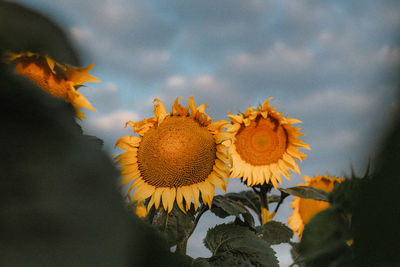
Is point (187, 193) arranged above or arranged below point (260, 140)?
below

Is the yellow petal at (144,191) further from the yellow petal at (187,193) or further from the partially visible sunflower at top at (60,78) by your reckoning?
the partially visible sunflower at top at (60,78)

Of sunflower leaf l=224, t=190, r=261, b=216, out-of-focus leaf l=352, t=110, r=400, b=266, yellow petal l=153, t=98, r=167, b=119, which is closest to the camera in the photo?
out-of-focus leaf l=352, t=110, r=400, b=266

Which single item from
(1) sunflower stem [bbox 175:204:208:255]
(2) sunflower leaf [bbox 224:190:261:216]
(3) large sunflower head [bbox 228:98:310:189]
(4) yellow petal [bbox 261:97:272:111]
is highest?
(4) yellow petal [bbox 261:97:272:111]

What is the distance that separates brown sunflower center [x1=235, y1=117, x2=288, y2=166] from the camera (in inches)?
83.9

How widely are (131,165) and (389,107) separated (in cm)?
102

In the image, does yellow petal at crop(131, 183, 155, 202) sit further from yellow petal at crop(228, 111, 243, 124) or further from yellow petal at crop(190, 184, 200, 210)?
yellow petal at crop(228, 111, 243, 124)

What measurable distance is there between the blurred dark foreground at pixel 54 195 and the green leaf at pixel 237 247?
801 millimetres

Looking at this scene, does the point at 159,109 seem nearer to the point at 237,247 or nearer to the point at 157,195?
the point at 157,195

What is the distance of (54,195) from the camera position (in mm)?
162

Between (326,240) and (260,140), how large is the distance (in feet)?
6.60

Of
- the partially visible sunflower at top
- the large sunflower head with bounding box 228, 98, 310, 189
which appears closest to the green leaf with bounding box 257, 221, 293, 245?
the large sunflower head with bounding box 228, 98, 310, 189

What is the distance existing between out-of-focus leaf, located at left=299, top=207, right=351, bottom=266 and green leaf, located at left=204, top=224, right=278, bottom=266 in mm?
785

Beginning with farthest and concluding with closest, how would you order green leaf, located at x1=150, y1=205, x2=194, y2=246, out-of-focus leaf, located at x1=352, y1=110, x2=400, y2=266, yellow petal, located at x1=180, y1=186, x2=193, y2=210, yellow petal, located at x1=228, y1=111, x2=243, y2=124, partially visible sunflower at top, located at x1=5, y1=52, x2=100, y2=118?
1. yellow petal, located at x1=228, y1=111, x2=243, y2=124
2. yellow petal, located at x1=180, y1=186, x2=193, y2=210
3. green leaf, located at x1=150, y1=205, x2=194, y2=246
4. partially visible sunflower at top, located at x1=5, y1=52, x2=100, y2=118
5. out-of-focus leaf, located at x1=352, y1=110, x2=400, y2=266

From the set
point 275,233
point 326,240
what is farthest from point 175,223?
point 326,240
